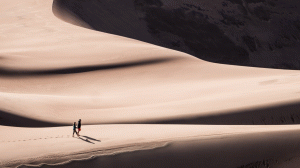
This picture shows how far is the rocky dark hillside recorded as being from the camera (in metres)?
41.6

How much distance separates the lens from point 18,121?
1341 cm

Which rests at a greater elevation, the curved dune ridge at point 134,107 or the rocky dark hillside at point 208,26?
the rocky dark hillside at point 208,26

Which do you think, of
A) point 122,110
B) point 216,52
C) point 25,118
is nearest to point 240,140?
point 122,110

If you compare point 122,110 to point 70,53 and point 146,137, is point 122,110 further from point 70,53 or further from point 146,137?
point 70,53

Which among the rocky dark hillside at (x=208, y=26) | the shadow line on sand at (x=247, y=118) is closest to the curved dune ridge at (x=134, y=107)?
the shadow line on sand at (x=247, y=118)

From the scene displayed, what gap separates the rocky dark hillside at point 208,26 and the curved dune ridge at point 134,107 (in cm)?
1408

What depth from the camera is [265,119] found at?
520 inches

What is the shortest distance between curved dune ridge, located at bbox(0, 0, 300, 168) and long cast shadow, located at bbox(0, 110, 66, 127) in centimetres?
3

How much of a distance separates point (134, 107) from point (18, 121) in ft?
11.3

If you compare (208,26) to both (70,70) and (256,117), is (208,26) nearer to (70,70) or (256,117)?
(70,70)

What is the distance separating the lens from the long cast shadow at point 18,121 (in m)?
13.2

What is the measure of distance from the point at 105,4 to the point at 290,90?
30027 mm

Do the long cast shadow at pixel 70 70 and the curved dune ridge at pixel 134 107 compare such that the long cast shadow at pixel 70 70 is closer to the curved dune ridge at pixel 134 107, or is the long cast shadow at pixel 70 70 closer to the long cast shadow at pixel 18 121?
the curved dune ridge at pixel 134 107

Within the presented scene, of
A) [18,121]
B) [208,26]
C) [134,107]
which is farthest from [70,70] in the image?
[208,26]
